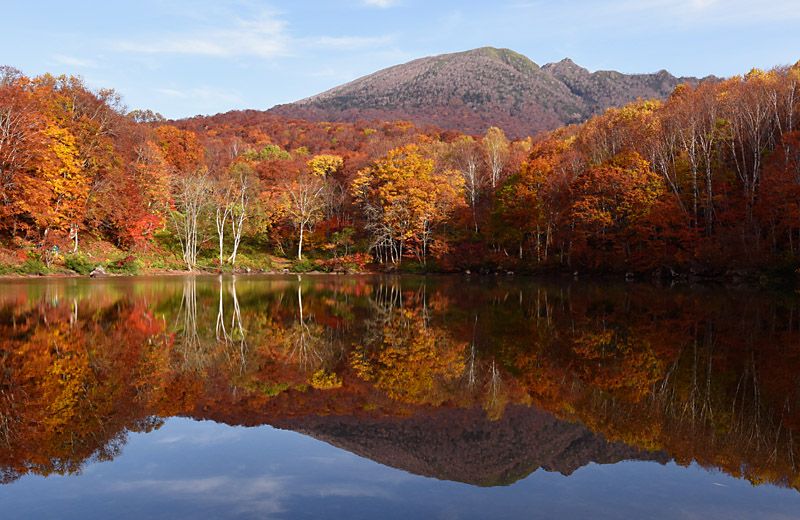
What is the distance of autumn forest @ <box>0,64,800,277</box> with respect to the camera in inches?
1422

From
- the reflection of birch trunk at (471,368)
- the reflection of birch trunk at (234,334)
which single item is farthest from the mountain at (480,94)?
the reflection of birch trunk at (471,368)

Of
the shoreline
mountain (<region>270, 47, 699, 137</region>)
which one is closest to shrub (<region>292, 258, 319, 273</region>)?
the shoreline

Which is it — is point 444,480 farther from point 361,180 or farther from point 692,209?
point 361,180

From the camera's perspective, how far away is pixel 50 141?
125 feet

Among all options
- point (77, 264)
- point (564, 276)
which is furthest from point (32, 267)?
point (564, 276)

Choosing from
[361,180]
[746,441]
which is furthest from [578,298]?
[361,180]

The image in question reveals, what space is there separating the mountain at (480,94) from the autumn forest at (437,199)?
7704cm

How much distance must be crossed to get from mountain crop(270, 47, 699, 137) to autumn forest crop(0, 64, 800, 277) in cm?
7704

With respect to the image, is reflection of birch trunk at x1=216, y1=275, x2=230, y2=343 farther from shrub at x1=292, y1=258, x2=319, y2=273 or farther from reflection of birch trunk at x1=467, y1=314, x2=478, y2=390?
shrub at x1=292, y1=258, x2=319, y2=273

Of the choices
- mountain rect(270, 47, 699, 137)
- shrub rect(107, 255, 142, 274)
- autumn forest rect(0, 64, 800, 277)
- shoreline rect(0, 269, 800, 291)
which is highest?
mountain rect(270, 47, 699, 137)

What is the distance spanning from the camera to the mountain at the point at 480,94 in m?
144

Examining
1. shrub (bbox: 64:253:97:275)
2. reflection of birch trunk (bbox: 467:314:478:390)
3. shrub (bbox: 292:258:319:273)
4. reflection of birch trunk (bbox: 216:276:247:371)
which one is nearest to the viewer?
reflection of birch trunk (bbox: 467:314:478:390)

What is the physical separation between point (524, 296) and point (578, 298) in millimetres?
2391

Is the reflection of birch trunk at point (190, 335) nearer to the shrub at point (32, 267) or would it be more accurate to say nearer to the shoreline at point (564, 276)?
the shoreline at point (564, 276)
